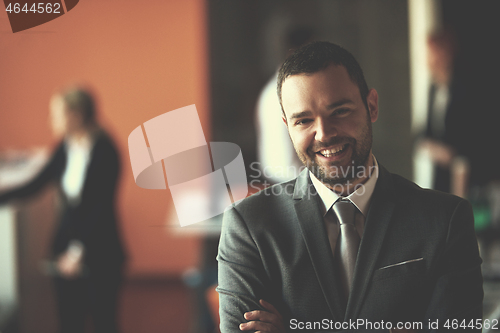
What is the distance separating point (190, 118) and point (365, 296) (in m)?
0.48

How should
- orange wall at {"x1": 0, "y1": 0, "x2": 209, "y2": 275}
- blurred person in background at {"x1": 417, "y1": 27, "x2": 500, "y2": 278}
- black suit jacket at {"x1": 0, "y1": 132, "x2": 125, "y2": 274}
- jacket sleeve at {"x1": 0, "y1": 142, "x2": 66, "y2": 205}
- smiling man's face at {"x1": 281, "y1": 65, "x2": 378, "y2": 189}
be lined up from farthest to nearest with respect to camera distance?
orange wall at {"x1": 0, "y1": 0, "x2": 209, "y2": 275} < jacket sleeve at {"x1": 0, "y1": 142, "x2": 66, "y2": 205} < black suit jacket at {"x1": 0, "y1": 132, "x2": 125, "y2": 274} < blurred person in background at {"x1": 417, "y1": 27, "x2": 500, "y2": 278} < smiling man's face at {"x1": 281, "y1": 65, "x2": 378, "y2": 189}

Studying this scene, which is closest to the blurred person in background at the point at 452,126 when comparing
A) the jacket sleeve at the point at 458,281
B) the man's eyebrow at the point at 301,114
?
the jacket sleeve at the point at 458,281

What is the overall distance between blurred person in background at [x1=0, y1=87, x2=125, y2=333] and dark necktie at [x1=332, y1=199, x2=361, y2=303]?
122 centimetres

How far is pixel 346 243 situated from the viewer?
77 centimetres

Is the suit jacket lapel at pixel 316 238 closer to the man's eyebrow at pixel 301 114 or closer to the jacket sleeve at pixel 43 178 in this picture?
the man's eyebrow at pixel 301 114

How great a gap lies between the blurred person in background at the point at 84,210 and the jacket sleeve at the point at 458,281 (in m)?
1.34

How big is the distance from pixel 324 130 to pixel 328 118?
19 mm

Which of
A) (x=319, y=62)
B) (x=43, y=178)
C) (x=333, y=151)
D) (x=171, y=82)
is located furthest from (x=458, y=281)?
(x=171, y=82)

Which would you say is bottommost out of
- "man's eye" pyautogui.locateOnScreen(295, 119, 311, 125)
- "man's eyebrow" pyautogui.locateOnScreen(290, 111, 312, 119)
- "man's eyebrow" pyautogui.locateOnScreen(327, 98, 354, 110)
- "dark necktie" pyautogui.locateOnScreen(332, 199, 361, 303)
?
"dark necktie" pyautogui.locateOnScreen(332, 199, 361, 303)

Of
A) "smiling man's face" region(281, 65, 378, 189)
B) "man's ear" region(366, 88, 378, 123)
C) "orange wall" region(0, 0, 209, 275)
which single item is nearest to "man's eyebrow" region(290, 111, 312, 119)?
"smiling man's face" region(281, 65, 378, 189)

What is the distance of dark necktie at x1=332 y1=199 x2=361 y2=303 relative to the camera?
0.76m

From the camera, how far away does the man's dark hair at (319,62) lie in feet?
2.25

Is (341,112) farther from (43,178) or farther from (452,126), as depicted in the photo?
(43,178)

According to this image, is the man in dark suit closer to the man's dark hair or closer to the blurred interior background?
the man's dark hair
